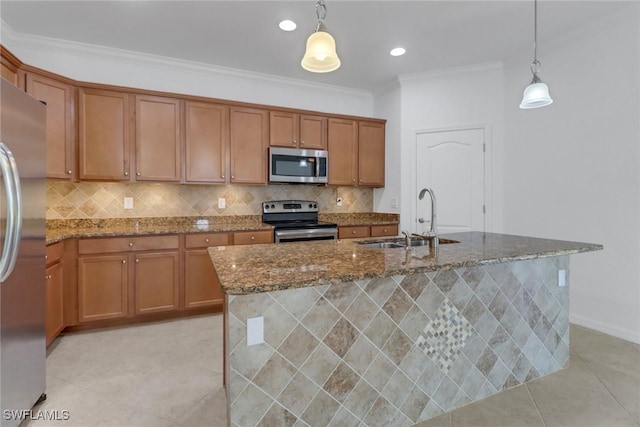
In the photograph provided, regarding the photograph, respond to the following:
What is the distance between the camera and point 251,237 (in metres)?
3.55

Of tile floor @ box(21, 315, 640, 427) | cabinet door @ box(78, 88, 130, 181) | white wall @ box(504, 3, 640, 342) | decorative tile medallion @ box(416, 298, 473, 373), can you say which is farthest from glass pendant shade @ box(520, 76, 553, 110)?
cabinet door @ box(78, 88, 130, 181)

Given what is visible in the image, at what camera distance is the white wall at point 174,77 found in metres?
3.20

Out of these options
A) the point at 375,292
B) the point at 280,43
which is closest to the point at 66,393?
the point at 375,292

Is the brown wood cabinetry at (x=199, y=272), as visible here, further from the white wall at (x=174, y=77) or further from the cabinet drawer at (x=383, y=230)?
the cabinet drawer at (x=383, y=230)

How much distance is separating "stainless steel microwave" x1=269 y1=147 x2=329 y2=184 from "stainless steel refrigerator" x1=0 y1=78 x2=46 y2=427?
7.35ft

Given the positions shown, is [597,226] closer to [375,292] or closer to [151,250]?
[375,292]

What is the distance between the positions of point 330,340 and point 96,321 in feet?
8.67

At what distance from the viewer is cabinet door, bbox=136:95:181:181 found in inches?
132

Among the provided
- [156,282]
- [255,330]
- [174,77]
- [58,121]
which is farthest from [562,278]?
[58,121]

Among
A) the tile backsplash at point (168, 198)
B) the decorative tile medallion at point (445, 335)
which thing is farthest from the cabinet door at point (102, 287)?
the decorative tile medallion at point (445, 335)

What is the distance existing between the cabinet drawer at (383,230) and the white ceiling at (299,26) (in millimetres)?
2009

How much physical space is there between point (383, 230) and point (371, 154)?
1.08 m

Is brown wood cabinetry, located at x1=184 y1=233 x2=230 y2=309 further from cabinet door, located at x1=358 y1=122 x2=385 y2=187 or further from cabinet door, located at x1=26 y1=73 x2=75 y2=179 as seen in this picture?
cabinet door, located at x1=358 y1=122 x2=385 y2=187

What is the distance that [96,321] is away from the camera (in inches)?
119
